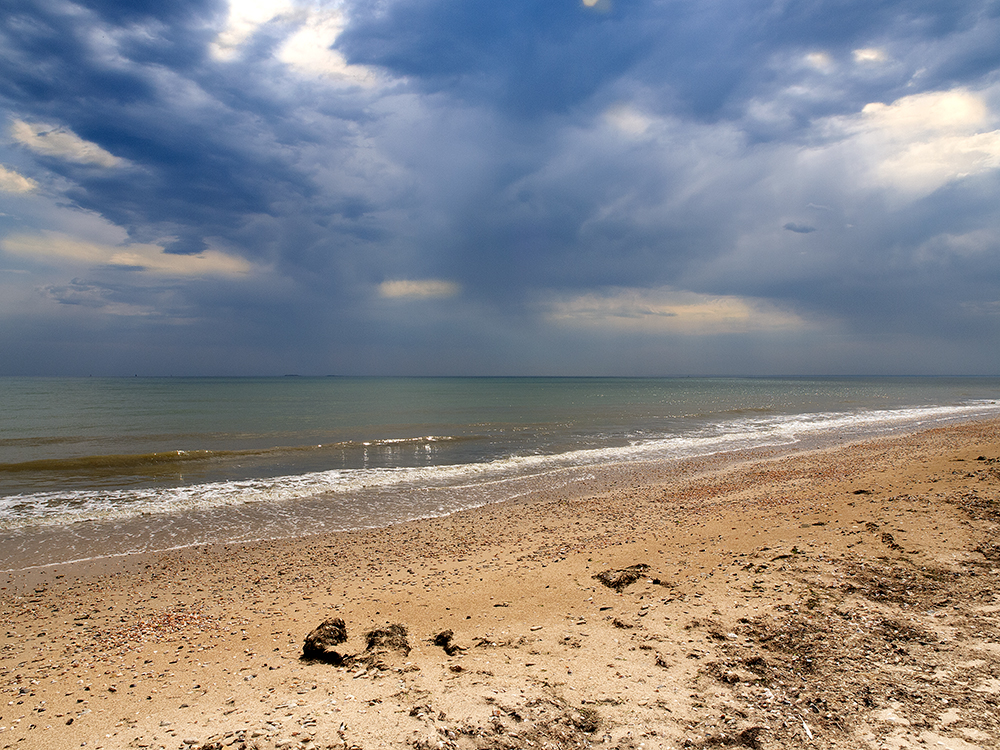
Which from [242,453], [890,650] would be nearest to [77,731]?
[890,650]

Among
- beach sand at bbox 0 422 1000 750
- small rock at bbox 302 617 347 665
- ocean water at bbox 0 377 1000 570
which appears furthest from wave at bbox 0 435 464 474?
small rock at bbox 302 617 347 665

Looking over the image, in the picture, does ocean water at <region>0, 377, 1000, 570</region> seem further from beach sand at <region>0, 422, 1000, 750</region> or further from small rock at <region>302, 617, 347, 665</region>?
small rock at <region>302, 617, 347, 665</region>

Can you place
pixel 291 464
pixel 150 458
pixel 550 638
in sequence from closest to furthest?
pixel 550 638 → pixel 291 464 → pixel 150 458

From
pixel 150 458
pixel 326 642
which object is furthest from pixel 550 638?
pixel 150 458

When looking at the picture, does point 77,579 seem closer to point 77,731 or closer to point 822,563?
point 77,731

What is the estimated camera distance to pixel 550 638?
533 cm

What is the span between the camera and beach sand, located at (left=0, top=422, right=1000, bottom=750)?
383 centimetres

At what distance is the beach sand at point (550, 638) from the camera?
12.6 ft

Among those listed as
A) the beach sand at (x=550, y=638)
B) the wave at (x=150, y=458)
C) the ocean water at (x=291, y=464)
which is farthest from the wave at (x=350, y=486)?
the beach sand at (x=550, y=638)

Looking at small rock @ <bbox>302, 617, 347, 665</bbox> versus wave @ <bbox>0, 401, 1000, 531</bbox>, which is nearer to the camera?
small rock @ <bbox>302, 617, 347, 665</bbox>

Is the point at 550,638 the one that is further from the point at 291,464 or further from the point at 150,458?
the point at 150,458

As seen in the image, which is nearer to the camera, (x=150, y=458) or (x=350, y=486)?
(x=350, y=486)

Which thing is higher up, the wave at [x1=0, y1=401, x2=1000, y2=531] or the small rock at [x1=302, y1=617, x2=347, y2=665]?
the small rock at [x1=302, y1=617, x2=347, y2=665]

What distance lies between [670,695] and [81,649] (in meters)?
6.77
